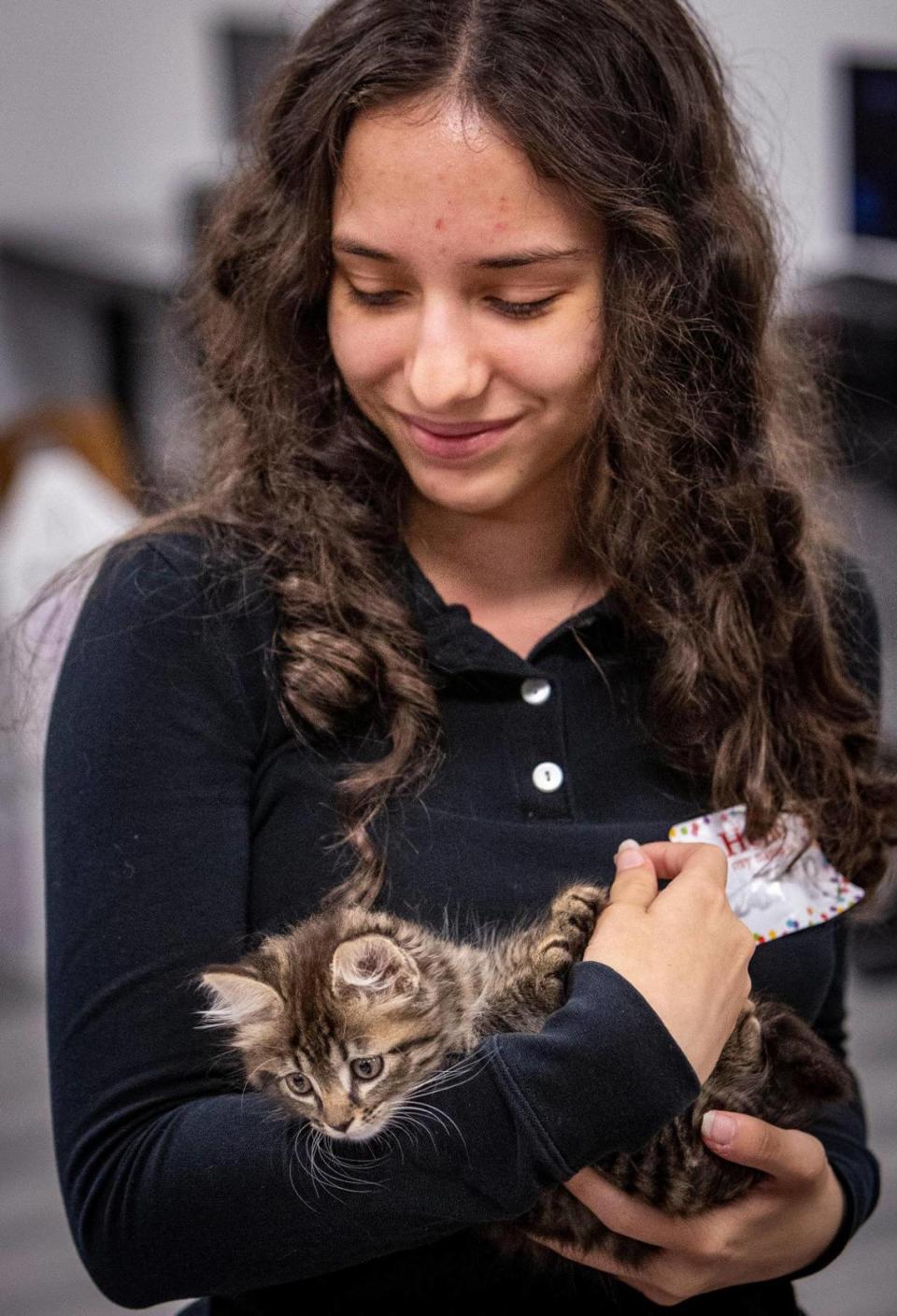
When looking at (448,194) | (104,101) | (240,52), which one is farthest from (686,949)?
(104,101)

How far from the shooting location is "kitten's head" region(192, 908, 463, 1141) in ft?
3.36

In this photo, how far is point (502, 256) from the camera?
3.48 feet

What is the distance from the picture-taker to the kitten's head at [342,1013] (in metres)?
1.02

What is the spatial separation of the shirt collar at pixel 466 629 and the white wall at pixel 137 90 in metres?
4.47

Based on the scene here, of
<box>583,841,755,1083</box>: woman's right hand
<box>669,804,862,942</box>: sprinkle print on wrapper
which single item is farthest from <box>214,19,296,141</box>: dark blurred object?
<box>583,841,755,1083</box>: woman's right hand

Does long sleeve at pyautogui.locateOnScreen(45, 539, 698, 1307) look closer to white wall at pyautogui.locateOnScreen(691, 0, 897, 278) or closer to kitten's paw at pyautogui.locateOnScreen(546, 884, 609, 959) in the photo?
kitten's paw at pyautogui.locateOnScreen(546, 884, 609, 959)

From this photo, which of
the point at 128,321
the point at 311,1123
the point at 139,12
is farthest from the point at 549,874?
the point at 139,12

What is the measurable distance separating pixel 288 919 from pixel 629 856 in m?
0.26

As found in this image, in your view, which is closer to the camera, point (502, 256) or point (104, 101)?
point (502, 256)

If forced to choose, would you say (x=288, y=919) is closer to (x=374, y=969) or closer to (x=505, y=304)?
(x=374, y=969)

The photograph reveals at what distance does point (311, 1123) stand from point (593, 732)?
0.38m

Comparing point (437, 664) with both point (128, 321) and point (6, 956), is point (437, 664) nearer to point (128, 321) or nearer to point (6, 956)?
point (6, 956)

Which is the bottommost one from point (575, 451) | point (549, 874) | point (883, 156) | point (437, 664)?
point (549, 874)

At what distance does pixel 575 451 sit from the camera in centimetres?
125
